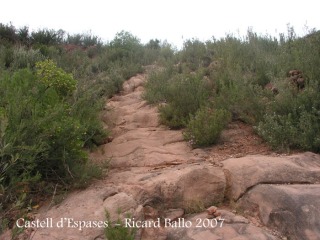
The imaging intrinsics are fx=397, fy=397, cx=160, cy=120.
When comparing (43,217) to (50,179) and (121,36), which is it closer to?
(50,179)

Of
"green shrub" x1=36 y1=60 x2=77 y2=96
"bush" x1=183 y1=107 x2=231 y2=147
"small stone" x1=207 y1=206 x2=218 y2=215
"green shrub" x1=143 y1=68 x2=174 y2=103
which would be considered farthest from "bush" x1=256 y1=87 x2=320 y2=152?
"green shrub" x1=36 y1=60 x2=77 y2=96

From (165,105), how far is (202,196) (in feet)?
8.55

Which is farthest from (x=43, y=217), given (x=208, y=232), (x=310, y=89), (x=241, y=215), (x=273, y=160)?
(x=310, y=89)

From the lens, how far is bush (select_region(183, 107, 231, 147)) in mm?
5020

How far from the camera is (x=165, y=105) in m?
6.25

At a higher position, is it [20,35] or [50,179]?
[20,35]

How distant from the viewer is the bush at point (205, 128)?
16.5 ft

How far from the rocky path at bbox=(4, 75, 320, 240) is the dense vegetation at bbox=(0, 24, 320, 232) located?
0.98ft

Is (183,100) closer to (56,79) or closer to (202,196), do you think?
(56,79)

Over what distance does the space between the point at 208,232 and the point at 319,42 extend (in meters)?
4.44

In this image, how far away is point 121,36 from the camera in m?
12.6

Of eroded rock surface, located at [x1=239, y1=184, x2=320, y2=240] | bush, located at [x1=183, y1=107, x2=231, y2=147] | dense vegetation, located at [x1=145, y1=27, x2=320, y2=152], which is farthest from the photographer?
bush, located at [x1=183, y1=107, x2=231, y2=147]

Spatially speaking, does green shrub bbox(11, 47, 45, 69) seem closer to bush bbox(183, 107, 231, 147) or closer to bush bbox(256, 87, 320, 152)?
bush bbox(183, 107, 231, 147)

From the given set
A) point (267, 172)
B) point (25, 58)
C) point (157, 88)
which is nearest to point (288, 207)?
point (267, 172)
